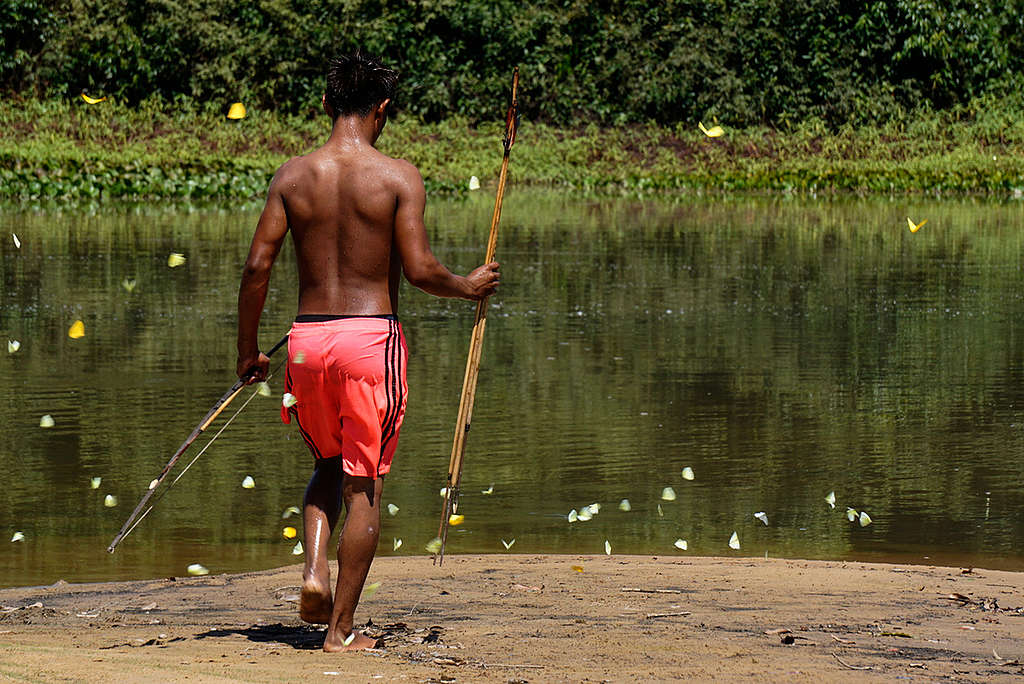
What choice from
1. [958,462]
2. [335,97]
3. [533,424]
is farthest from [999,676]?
[533,424]

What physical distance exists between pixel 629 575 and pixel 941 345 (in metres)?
6.46

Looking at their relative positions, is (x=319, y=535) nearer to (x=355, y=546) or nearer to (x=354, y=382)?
(x=355, y=546)

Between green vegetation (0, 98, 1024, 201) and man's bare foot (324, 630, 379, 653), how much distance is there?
22211 millimetres

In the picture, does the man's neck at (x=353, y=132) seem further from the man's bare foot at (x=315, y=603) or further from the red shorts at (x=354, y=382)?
the man's bare foot at (x=315, y=603)

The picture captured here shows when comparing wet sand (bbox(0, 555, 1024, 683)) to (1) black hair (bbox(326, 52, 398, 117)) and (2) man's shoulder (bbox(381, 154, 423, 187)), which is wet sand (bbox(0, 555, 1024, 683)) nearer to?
(2) man's shoulder (bbox(381, 154, 423, 187))

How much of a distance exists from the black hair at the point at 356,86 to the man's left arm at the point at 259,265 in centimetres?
30

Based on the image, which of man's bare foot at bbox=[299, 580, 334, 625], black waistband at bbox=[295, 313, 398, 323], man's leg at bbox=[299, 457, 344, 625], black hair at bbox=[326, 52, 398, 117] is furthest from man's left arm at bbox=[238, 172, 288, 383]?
man's bare foot at bbox=[299, 580, 334, 625]

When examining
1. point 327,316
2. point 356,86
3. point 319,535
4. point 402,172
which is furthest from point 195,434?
point 356,86

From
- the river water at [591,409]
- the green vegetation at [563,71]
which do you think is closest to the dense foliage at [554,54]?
the green vegetation at [563,71]

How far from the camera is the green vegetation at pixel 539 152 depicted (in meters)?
27.3

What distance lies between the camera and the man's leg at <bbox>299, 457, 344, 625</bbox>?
474cm

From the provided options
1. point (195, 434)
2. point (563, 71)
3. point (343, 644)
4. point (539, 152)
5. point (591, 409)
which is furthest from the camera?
point (563, 71)

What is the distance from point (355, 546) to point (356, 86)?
133cm

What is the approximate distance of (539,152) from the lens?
3219 centimetres
